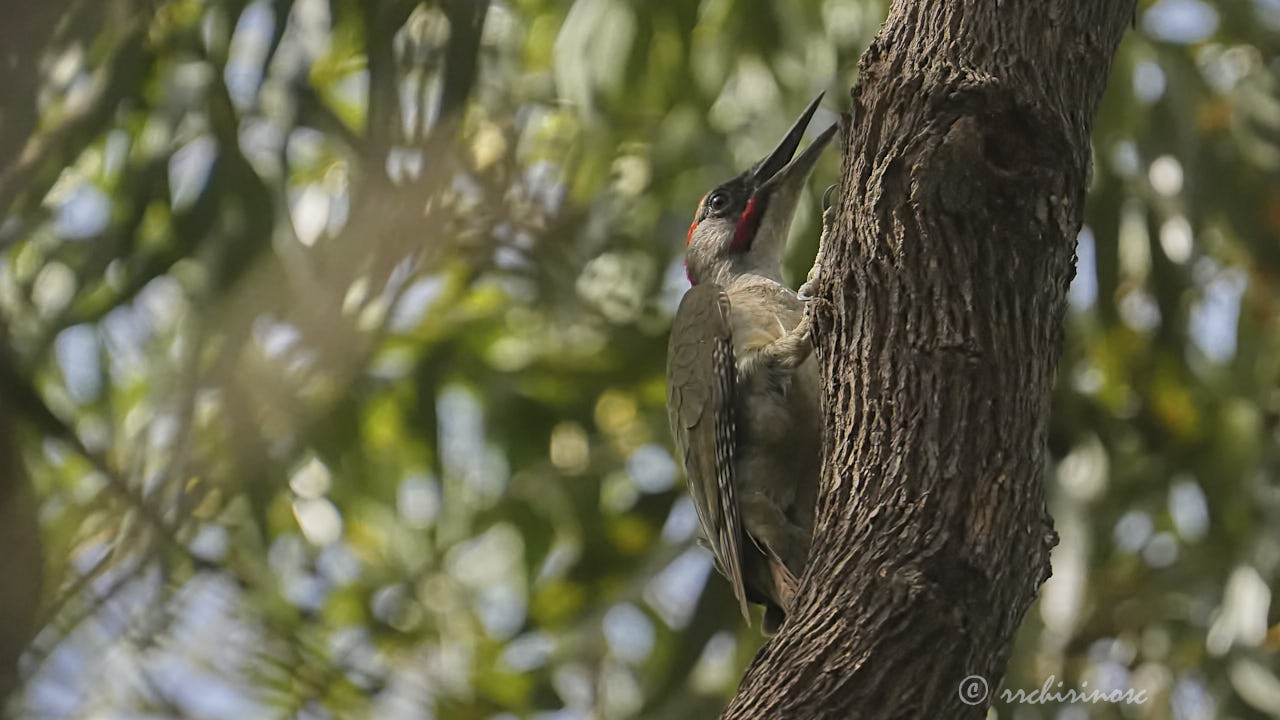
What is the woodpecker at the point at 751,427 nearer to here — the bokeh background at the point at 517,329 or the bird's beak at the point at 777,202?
the bird's beak at the point at 777,202

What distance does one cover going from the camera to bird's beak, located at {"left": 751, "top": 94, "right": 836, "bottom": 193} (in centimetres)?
355

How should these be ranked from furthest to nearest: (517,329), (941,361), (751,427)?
(517,329) → (751,427) → (941,361)

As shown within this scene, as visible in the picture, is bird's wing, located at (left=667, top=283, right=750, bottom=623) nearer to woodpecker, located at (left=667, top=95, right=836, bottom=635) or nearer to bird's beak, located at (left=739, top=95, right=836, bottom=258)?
woodpecker, located at (left=667, top=95, right=836, bottom=635)

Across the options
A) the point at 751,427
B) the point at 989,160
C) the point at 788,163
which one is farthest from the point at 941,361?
the point at 788,163

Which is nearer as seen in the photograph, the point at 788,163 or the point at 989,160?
the point at 989,160

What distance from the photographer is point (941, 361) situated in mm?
1838

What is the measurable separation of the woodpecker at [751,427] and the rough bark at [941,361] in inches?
32.1

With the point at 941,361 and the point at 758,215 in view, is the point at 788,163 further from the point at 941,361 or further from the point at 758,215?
the point at 941,361

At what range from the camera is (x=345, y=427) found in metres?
4.20

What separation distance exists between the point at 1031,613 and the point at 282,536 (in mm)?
2196

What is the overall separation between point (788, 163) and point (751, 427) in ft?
3.37

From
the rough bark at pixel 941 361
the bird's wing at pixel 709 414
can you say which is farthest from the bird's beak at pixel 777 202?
the rough bark at pixel 941 361

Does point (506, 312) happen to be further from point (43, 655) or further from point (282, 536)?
point (43, 655)

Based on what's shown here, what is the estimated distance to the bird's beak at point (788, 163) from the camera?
11.6ft
